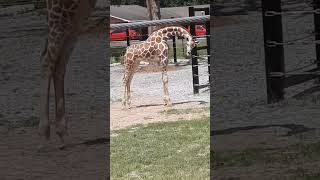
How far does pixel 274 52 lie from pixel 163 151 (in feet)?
5.94

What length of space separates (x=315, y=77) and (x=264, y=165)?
3.37 m

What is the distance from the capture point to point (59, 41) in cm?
379

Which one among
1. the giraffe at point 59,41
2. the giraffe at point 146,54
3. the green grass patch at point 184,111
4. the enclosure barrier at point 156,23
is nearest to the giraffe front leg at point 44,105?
the giraffe at point 59,41

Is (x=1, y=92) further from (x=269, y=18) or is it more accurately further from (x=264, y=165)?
(x=264, y=165)

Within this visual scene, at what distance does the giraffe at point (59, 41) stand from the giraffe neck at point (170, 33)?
4.28 m

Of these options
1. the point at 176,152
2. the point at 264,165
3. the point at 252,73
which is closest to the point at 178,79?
the point at 252,73

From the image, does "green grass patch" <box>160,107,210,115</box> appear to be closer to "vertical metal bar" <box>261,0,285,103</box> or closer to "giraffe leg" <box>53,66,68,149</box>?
"vertical metal bar" <box>261,0,285,103</box>

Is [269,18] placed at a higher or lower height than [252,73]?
higher

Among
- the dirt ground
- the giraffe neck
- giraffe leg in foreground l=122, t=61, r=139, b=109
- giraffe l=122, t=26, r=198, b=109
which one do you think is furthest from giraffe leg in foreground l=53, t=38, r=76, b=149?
the giraffe neck

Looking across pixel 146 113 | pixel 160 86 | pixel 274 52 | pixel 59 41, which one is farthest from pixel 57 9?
pixel 160 86

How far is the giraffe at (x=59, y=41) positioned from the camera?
12.4 ft

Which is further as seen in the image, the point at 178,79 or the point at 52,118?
the point at 178,79

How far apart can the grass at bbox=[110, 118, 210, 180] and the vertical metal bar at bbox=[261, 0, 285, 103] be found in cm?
78

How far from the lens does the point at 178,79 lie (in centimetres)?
1112
